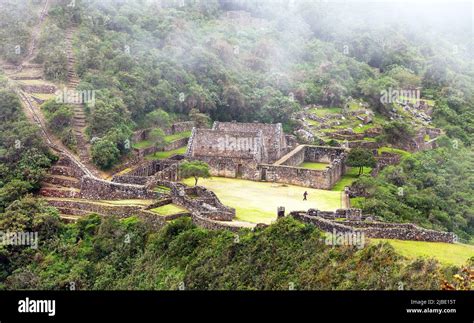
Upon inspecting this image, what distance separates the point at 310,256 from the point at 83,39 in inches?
1835

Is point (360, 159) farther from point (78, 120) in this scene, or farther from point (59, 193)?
point (59, 193)

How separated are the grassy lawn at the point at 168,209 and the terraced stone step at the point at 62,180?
354 inches

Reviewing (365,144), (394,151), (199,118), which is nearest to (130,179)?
(199,118)

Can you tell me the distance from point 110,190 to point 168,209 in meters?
6.67

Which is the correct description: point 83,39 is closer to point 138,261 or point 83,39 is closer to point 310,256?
point 138,261

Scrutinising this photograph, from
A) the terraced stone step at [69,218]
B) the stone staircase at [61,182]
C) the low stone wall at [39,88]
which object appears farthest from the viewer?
the low stone wall at [39,88]

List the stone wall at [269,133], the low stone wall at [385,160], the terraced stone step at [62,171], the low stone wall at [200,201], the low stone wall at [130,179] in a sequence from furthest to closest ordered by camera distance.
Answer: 1. the stone wall at [269,133]
2. the low stone wall at [385,160]
3. the terraced stone step at [62,171]
4. the low stone wall at [130,179]
5. the low stone wall at [200,201]

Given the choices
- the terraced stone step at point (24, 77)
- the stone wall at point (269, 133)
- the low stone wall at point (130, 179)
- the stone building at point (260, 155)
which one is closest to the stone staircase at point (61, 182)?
the low stone wall at point (130, 179)

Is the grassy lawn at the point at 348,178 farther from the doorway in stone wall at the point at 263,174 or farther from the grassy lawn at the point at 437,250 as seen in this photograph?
the grassy lawn at the point at 437,250

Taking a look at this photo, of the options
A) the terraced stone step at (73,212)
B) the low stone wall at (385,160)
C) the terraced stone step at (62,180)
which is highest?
the low stone wall at (385,160)

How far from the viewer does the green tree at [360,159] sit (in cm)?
6812

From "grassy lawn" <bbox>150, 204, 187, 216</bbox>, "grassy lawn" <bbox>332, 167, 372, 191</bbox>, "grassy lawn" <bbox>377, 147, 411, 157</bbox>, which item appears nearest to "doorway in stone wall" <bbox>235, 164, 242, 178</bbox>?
"grassy lawn" <bbox>332, 167, 372, 191</bbox>

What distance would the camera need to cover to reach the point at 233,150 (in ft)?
223
